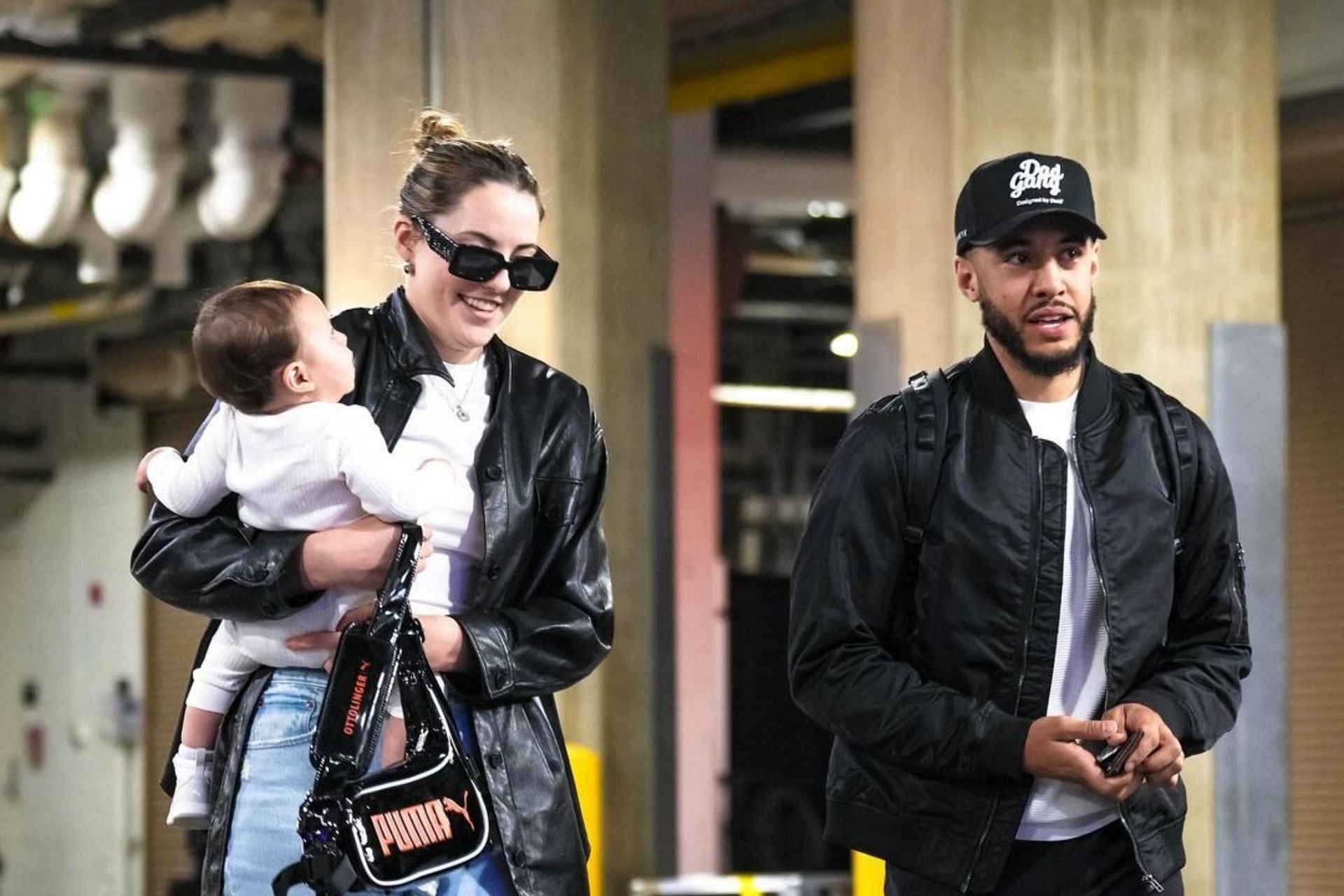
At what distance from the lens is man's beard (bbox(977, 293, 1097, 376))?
2902 mm

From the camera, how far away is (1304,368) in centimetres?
859

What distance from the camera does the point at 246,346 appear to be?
260 cm

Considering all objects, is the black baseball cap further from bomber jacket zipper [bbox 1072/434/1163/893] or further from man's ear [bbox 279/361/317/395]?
→ man's ear [bbox 279/361/317/395]

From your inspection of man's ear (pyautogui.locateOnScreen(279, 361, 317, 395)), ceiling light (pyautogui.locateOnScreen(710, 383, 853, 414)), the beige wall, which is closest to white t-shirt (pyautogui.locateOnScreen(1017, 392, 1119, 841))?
man's ear (pyautogui.locateOnScreen(279, 361, 317, 395))

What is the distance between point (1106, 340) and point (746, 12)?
3.72 meters

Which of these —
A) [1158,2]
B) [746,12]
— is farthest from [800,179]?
[1158,2]

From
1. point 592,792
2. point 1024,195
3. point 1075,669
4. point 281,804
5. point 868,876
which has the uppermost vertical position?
point 1024,195

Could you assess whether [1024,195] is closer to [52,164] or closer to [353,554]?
[353,554]

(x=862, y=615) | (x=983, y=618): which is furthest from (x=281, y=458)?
(x=983, y=618)

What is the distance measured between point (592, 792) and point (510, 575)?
165 inches

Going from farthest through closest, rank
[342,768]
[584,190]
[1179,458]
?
[584,190]
[1179,458]
[342,768]

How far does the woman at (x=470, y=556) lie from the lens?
102 inches

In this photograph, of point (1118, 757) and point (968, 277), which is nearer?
point (1118, 757)

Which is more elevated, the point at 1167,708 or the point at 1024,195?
the point at 1024,195
